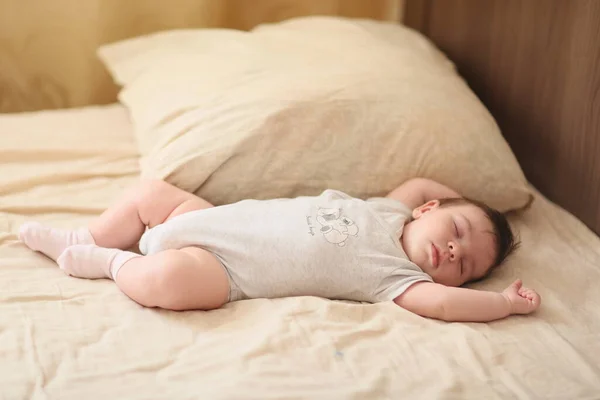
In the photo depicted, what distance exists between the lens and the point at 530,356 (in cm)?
94

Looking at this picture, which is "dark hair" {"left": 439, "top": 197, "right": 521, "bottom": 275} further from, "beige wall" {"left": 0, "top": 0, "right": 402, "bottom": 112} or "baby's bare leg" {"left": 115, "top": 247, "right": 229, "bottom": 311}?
"beige wall" {"left": 0, "top": 0, "right": 402, "bottom": 112}

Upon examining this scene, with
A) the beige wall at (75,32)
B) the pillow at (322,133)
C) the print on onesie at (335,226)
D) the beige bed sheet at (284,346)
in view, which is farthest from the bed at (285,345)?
the beige wall at (75,32)

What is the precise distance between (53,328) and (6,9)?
1.15m

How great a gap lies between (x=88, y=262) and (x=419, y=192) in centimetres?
58

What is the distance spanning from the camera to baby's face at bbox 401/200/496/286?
3.69 feet

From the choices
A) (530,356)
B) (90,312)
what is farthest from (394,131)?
(90,312)

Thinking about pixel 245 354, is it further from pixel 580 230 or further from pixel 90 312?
pixel 580 230

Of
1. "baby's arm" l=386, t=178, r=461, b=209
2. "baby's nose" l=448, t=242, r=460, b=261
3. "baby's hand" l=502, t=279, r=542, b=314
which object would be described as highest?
"baby's arm" l=386, t=178, r=461, b=209

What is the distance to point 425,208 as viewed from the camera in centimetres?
122

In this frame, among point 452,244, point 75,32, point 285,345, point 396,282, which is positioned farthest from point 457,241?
point 75,32

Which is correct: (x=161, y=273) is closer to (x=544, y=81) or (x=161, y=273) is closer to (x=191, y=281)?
(x=191, y=281)

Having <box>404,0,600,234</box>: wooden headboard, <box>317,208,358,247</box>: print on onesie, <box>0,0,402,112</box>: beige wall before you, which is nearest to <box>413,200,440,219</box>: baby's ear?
<box>317,208,358,247</box>: print on onesie

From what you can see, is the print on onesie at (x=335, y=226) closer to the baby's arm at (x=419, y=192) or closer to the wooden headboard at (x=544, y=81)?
the baby's arm at (x=419, y=192)

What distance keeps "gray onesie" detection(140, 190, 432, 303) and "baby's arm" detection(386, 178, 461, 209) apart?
0.14m
